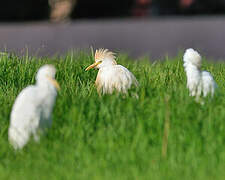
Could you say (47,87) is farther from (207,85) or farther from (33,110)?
(207,85)

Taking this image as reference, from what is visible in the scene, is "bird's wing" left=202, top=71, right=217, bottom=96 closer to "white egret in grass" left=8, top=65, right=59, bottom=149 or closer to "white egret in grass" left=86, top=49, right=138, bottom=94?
"white egret in grass" left=86, top=49, right=138, bottom=94

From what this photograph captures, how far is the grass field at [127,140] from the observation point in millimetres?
4594

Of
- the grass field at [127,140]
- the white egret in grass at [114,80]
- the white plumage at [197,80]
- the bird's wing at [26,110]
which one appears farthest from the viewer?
the white egret in grass at [114,80]

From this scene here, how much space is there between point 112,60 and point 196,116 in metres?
1.75

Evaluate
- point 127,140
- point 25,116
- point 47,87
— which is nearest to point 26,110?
A: point 25,116

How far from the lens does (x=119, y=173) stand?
4535 mm

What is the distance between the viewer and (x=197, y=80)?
554 cm

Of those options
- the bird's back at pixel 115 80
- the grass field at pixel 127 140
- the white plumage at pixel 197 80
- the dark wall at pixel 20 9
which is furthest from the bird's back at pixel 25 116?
the dark wall at pixel 20 9

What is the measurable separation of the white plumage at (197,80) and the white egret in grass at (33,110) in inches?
47.4

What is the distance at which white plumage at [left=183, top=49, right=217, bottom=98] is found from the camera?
5504 mm

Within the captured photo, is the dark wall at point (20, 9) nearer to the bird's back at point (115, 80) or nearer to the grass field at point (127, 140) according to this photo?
the bird's back at point (115, 80)

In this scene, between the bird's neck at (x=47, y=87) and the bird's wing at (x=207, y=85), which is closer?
the bird's neck at (x=47, y=87)

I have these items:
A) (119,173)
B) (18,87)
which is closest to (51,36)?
(18,87)

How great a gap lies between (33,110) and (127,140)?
2.26 ft
